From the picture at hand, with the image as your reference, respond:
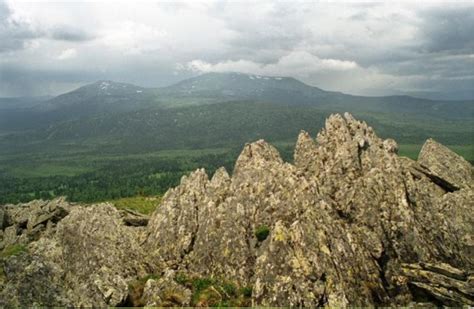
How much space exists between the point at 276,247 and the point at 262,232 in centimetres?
865

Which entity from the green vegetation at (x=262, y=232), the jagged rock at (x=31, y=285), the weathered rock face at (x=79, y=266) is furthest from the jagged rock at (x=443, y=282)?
the jagged rock at (x=31, y=285)

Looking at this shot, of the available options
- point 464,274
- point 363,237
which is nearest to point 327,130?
point 363,237

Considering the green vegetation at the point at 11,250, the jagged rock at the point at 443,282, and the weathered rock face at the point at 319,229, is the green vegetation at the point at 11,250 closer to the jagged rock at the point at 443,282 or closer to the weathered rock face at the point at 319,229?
the weathered rock face at the point at 319,229

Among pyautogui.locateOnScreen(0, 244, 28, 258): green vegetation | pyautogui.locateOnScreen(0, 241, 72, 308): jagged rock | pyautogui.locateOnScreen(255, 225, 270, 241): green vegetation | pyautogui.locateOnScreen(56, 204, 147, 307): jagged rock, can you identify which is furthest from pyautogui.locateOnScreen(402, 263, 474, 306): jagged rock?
pyautogui.locateOnScreen(0, 244, 28, 258): green vegetation

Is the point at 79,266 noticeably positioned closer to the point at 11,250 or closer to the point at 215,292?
the point at 215,292

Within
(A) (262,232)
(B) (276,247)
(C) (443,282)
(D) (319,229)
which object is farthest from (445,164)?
(B) (276,247)

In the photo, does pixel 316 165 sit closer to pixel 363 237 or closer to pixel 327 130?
pixel 327 130

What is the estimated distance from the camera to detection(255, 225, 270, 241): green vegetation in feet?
132

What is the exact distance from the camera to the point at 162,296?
30688mm

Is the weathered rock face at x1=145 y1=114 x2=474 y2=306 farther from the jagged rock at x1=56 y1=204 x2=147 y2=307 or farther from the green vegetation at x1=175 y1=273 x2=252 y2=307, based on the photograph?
the jagged rock at x1=56 y1=204 x2=147 y2=307

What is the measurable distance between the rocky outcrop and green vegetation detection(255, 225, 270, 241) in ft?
0.40

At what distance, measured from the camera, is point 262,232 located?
40.8 metres

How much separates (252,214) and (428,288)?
17.5m

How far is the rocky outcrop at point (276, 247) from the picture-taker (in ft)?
97.7
